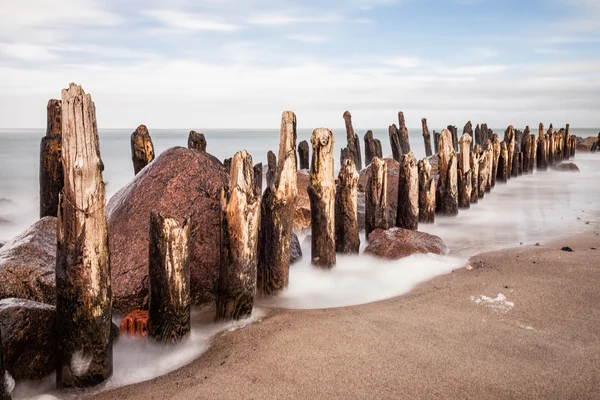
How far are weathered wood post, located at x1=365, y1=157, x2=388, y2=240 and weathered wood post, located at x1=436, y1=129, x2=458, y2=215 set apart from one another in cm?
287

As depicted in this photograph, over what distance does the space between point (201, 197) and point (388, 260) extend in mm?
2488

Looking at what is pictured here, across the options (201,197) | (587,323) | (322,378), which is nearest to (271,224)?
(201,197)

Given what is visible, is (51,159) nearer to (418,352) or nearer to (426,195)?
(418,352)

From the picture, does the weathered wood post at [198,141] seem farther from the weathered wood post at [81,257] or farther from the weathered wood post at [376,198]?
the weathered wood post at [81,257]

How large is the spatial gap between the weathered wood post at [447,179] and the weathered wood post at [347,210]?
3.89 meters

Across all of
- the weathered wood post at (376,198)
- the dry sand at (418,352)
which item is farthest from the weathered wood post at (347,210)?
the dry sand at (418,352)

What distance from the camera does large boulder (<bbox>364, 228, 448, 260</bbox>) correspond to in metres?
6.48

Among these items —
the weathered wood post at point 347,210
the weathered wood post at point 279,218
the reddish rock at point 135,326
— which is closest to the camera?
the reddish rock at point 135,326

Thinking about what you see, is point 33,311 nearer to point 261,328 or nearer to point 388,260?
point 261,328

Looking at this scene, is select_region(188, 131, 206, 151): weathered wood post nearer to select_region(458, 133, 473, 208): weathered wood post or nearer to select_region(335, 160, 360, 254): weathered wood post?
select_region(335, 160, 360, 254): weathered wood post

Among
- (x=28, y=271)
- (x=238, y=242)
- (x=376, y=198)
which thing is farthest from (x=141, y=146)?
(x=238, y=242)

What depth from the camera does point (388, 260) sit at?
6.35 metres

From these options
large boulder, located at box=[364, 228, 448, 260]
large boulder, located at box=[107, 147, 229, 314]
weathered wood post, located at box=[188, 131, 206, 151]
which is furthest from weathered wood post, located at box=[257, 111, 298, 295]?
weathered wood post, located at box=[188, 131, 206, 151]

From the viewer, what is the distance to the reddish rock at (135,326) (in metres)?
4.07
